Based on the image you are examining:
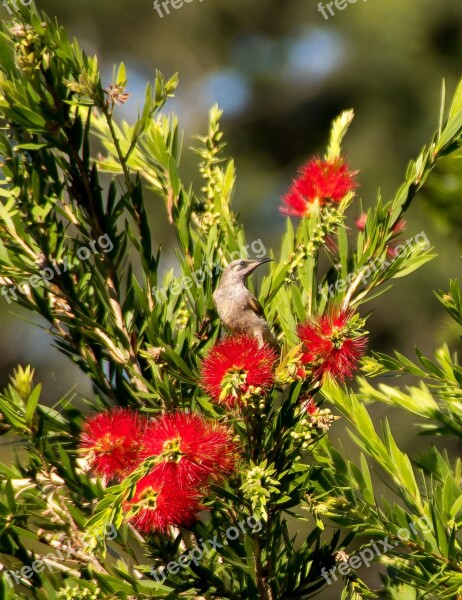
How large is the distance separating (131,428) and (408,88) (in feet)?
33.5

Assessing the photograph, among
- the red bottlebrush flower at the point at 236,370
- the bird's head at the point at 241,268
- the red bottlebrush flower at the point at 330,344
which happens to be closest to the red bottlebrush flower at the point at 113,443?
the red bottlebrush flower at the point at 236,370

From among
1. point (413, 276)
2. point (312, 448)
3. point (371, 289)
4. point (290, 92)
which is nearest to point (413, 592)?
point (312, 448)

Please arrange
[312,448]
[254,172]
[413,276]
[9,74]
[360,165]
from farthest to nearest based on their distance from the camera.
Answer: [254,172] → [360,165] → [413,276] → [9,74] → [312,448]

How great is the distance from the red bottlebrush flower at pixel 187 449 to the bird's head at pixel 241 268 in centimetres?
68

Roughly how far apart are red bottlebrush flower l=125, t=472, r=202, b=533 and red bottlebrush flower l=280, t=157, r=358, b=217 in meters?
0.62

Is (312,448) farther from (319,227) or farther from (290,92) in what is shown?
(290,92)

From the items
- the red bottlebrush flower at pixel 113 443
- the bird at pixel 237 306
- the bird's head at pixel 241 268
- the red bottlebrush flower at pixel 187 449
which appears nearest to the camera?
the red bottlebrush flower at pixel 187 449

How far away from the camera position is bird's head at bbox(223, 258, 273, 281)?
194 centimetres

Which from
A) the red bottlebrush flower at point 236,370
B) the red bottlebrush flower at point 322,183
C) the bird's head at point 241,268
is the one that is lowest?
the red bottlebrush flower at point 236,370

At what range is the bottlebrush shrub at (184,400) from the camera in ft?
3.68

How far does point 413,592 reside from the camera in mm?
1308

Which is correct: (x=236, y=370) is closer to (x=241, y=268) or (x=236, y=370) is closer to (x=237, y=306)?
(x=237, y=306)

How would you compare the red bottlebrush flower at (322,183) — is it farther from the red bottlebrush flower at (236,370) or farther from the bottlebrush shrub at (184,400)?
the red bottlebrush flower at (236,370)

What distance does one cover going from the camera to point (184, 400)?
132 cm
